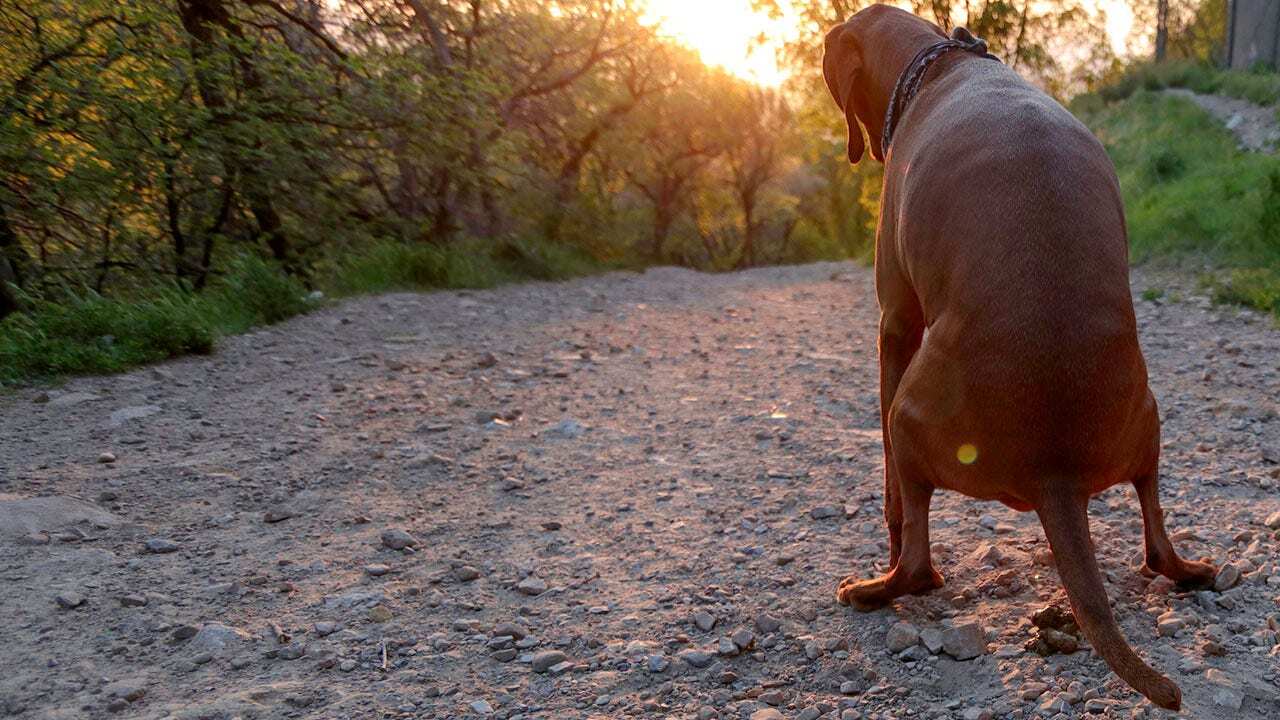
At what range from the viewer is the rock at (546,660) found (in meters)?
2.65

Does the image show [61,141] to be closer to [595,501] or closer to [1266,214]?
[595,501]

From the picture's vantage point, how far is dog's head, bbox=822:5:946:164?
11.5 feet

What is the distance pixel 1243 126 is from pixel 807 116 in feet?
27.1

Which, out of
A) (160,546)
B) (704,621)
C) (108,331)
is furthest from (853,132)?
(108,331)

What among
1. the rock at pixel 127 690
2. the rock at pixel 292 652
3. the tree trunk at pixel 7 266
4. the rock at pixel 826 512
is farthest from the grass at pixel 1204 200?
the tree trunk at pixel 7 266

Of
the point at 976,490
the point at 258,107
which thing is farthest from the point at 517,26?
the point at 976,490

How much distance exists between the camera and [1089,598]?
81.9 inches

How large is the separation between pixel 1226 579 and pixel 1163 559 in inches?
8.4

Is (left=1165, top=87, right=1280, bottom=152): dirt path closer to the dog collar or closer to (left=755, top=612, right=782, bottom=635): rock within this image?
the dog collar

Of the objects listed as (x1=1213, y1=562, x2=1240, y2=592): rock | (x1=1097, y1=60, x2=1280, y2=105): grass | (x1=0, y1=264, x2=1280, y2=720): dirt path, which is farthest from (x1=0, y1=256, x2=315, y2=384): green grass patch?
(x1=1097, y1=60, x2=1280, y2=105): grass

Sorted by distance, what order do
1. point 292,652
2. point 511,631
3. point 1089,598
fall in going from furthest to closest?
1. point 511,631
2. point 292,652
3. point 1089,598

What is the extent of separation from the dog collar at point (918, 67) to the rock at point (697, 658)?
5.76 ft

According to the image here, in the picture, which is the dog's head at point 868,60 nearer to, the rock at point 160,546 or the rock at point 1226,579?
the rock at point 1226,579

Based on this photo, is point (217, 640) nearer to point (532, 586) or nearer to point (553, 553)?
point (532, 586)
